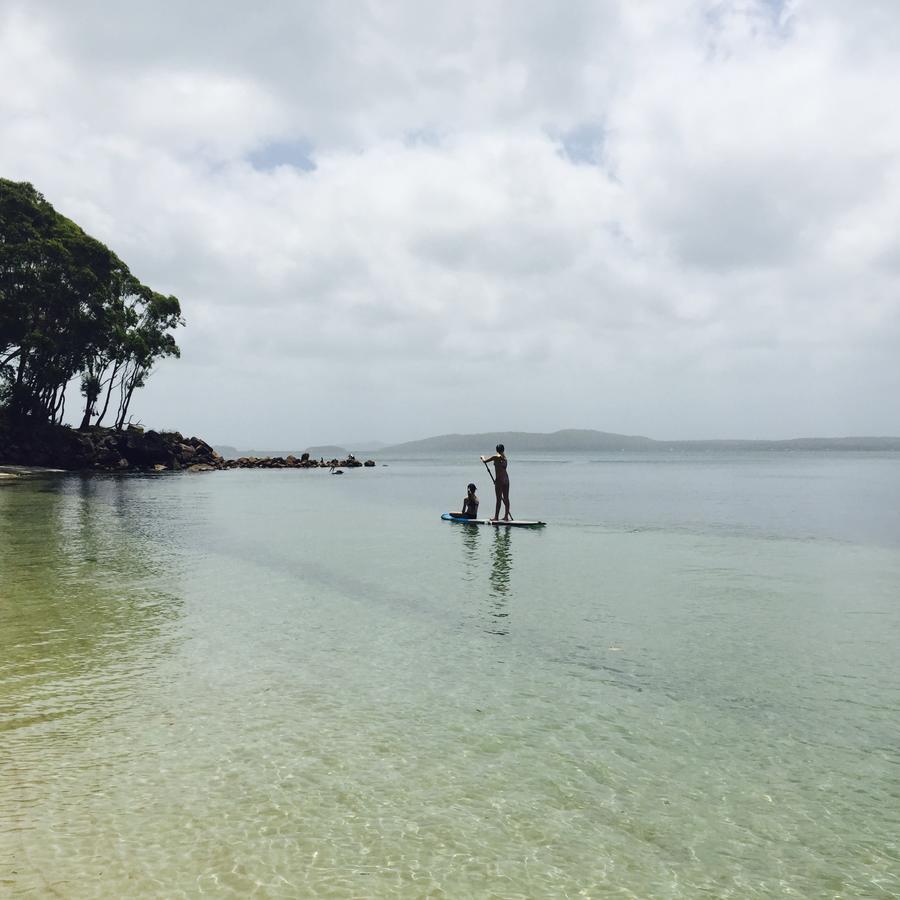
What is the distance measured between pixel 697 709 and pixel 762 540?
20312mm

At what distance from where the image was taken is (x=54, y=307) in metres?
65.4

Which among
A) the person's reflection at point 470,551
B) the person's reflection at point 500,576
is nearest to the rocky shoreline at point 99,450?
the person's reflection at point 470,551

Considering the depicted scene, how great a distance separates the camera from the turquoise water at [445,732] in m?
5.53

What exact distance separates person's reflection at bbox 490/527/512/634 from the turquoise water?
161 millimetres

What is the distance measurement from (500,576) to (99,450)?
232 ft

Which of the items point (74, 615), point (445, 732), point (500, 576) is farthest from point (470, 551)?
point (445, 732)

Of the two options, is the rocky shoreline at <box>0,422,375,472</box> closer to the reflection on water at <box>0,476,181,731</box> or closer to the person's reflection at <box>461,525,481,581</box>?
the reflection on water at <box>0,476,181,731</box>

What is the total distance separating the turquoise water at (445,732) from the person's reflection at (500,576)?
16 cm

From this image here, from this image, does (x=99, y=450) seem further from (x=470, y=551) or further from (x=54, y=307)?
(x=470, y=551)

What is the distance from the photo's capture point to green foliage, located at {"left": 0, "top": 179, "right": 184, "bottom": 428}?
6138 cm

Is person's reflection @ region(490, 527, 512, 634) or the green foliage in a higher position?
the green foliage

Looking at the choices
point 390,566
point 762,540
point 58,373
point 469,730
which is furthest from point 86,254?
point 469,730

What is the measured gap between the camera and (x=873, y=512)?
3884 cm

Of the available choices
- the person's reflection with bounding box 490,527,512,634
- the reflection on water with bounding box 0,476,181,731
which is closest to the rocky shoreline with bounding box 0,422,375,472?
the reflection on water with bounding box 0,476,181,731
